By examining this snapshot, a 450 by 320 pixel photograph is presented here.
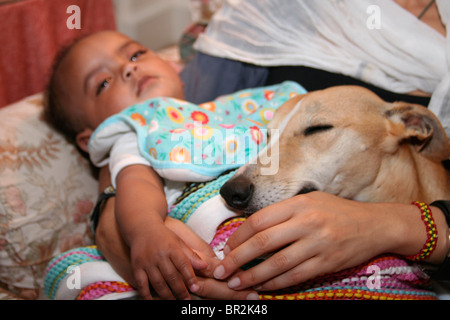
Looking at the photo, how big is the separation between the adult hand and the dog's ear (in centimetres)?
29

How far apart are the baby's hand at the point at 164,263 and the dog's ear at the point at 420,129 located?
67cm

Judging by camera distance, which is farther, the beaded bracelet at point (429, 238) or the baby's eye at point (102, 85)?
the baby's eye at point (102, 85)

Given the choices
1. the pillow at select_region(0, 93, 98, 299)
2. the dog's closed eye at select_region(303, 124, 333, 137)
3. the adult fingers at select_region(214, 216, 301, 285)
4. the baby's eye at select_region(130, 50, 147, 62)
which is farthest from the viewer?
the baby's eye at select_region(130, 50, 147, 62)

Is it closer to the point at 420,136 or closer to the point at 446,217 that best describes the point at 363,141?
the point at 420,136

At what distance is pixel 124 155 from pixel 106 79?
A: 422mm

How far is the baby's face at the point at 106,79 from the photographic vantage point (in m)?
1.49

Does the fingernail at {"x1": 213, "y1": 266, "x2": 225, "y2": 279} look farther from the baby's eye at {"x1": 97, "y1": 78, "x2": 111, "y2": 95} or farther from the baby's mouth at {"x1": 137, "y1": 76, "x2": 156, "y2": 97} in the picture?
the baby's eye at {"x1": 97, "y1": 78, "x2": 111, "y2": 95}

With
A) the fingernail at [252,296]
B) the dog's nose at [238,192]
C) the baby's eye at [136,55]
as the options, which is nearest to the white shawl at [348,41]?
the baby's eye at [136,55]

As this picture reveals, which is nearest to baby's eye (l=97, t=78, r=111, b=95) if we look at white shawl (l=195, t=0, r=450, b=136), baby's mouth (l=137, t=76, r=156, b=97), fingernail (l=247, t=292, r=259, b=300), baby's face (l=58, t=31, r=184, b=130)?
baby's face (l=58, t=31, r=184, b=130)

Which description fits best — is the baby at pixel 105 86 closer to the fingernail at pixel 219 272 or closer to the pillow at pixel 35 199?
the pillow at pixel 35 199

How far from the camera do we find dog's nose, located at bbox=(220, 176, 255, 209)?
39.7 inches

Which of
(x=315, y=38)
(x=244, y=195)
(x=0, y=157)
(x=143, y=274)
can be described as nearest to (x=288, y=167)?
(x=244, y=195)

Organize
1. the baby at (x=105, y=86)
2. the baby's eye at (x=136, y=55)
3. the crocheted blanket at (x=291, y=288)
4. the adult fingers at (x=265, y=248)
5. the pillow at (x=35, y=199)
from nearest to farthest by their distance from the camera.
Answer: the adult fingers at (x=265, y=248)
the crocheted blanket at (x=291, y=288)
the pillow at (x=35, y=199)
the baby at (x=105, y=86)
the baby's eye at (x=136, y=55)

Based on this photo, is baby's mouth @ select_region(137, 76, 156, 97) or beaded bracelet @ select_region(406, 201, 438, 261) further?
baby's mouth @ select_region(137, 76, 156, 97)
